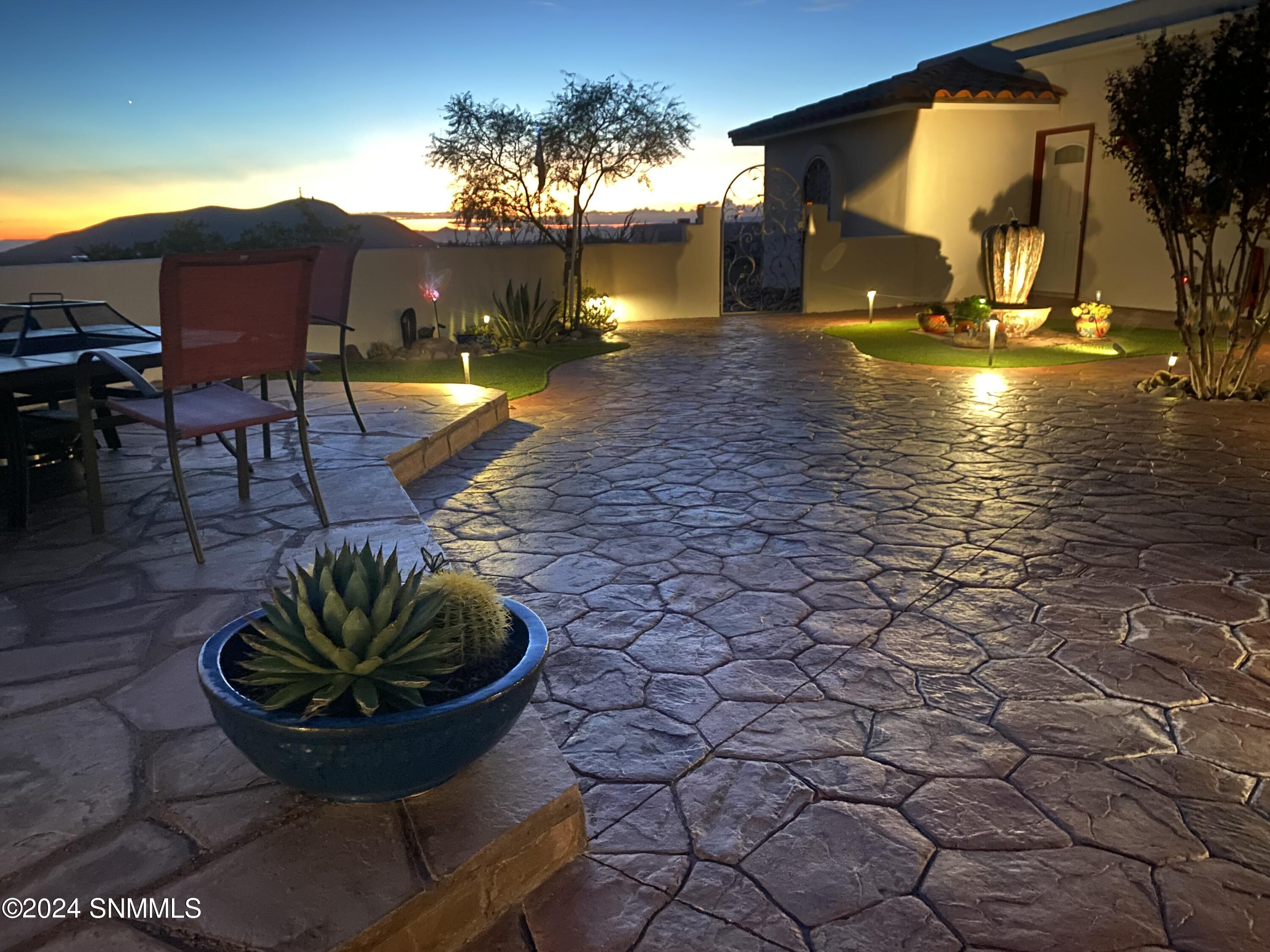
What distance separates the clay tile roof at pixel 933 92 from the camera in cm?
1389

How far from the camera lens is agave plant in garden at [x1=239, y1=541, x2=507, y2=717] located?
1.87 metres

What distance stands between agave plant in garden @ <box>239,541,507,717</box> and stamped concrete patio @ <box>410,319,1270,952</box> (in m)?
0.63

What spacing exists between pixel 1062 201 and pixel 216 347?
14.4m

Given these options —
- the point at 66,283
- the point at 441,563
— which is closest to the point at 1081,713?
the point at 441,563

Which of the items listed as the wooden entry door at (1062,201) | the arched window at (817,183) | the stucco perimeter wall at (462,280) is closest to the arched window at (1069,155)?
the wooden entry door at (1062,201)

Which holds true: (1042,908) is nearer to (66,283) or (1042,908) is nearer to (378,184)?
(66,283)

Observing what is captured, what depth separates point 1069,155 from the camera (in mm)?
14102

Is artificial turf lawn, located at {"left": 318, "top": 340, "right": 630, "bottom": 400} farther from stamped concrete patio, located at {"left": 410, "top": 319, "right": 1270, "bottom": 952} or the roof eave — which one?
the roof eave

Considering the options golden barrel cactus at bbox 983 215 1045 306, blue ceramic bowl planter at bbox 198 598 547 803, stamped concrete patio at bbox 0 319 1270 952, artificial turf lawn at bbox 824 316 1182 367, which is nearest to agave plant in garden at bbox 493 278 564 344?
artificial turf lawn at bbox 824 316 1182 367

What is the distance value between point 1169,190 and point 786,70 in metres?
14.7

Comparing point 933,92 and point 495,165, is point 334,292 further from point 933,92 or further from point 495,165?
point 933,92

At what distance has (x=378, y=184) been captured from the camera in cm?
1841

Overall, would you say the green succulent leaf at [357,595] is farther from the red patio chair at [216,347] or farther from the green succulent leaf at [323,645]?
the red patio chair at [216,347]

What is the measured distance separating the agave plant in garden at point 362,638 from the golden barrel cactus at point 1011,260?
1109 centimetres
